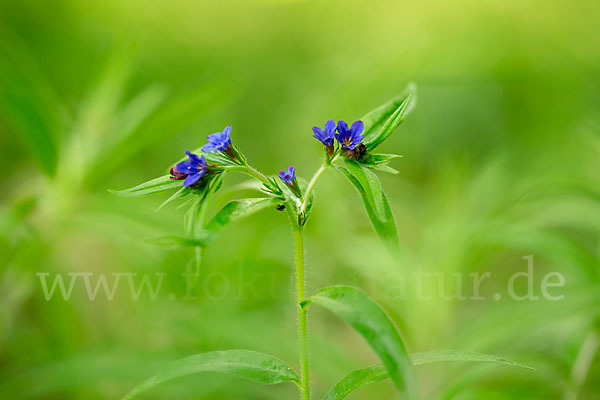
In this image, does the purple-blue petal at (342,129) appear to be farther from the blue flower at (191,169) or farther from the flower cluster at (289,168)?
the blue flower at (191,169)

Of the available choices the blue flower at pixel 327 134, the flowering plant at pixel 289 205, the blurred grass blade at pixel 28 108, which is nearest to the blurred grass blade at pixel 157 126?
the blurred grass blade at pixel 28 108

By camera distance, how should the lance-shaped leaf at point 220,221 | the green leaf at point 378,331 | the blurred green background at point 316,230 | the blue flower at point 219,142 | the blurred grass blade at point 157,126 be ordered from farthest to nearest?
the blurred grass blade at point 157,126 → the blurred green background at point 316,230 → the blue flower at point 219,142 → the lance-shaped leaf at point 220,221 → the green leaf at point 378,331

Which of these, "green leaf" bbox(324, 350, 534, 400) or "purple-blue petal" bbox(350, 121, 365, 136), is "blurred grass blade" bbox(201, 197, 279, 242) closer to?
"purple-blue petal" bbox(350, 121, 365, 136)

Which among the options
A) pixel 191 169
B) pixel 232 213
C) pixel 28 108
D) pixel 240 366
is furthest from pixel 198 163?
pixel 28 108

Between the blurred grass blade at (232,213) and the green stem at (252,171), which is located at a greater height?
the green stem at (252,171)

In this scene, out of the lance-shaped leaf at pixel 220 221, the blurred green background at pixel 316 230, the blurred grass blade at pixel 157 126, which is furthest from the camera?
the blurred grass blade at pixel 157 126

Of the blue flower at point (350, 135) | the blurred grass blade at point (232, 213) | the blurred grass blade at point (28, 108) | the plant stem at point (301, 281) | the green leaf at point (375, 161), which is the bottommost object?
the plant stem at point (301, 281)

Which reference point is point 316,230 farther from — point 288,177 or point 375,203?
point 375,203
